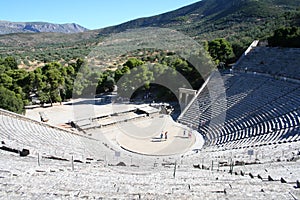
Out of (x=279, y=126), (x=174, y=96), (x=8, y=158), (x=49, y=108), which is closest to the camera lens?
(x=8, y=158)

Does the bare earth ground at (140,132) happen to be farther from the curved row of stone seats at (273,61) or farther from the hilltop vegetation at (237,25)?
the hilltop vegetation at (237,25)

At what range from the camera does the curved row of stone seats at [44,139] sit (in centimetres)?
1191

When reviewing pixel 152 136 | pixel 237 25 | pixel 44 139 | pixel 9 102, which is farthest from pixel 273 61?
pixel 237 25

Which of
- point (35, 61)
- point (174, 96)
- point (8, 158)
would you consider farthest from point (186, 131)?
point (35, 61)

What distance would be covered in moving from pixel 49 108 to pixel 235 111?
1726 cm

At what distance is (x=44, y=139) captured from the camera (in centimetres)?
1385

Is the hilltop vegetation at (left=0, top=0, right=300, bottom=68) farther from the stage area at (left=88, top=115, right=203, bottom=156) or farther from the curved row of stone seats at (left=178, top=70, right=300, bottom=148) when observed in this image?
the stage area at (left=88, top=115, right=203, bottom=156)

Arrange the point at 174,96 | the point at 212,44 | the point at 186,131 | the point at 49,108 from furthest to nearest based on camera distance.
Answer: the point at 212,44
the point at 174,96
the point at 49,108
the point at 186,131

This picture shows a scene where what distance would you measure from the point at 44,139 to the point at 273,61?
21420 mm

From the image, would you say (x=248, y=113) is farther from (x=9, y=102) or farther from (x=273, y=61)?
(x=9, y=102)

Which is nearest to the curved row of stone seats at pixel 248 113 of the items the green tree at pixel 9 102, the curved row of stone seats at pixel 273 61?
the curved row of stone seats at pixel 273 61

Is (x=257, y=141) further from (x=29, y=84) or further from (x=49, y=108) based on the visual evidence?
(x=29, y=84)

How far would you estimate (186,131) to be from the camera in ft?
63.9

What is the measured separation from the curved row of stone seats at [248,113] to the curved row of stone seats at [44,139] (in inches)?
296
